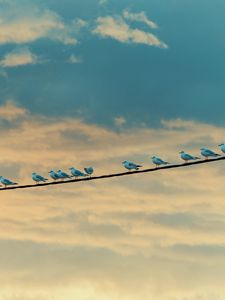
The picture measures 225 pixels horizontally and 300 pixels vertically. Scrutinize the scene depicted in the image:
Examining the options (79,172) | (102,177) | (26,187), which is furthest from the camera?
(79,172)

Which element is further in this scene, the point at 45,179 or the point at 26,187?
the point at 45,179

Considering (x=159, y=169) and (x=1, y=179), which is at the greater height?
(x=1, y=179)

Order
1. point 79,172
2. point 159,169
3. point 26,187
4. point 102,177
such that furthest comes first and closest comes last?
point 79,172, point 26,187, point 102,177, point 159,169

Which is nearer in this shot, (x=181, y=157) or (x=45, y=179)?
(x=181, y=157)

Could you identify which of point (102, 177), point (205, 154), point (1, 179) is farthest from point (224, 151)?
point (1, 179)

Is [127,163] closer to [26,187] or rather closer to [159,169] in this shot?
[26,187]

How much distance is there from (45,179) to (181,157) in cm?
1337

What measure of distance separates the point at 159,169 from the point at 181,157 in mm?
15561

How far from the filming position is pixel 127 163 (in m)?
76.9

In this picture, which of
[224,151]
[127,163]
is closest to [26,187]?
[127,163]

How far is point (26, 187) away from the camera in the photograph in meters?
72.7

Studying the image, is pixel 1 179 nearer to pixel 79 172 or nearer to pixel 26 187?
pixel 79 172

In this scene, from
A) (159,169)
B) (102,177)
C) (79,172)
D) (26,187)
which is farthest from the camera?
(79,172)

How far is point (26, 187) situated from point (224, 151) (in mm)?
13074
